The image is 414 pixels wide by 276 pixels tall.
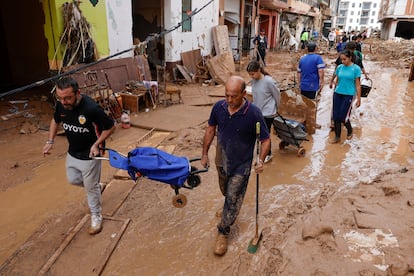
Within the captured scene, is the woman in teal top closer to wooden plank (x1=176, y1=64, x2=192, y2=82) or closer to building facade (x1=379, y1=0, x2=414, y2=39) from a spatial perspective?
wooden plank (x1=176, y1=64, x2=192, y2=82)

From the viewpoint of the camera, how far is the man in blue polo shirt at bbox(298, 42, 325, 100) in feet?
21.4

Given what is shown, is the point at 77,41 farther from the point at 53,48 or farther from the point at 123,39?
the point at 123,39

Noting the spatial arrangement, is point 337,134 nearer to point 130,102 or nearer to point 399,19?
point 130,102

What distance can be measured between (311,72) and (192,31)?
8.21 metres

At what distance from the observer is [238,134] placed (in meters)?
3.17

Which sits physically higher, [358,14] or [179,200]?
[358,14]

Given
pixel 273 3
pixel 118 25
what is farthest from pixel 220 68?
pixel 273 3

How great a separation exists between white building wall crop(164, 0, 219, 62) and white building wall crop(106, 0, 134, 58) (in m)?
2.59

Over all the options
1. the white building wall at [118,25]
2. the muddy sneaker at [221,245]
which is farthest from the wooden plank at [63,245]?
the white building wall at [118,25]

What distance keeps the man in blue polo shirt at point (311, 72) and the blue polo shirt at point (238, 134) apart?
3950 mm

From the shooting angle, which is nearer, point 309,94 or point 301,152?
point 301,152

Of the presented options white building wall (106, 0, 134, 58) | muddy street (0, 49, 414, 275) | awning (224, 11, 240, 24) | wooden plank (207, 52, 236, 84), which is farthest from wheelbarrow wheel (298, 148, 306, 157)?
awning (224, 11, 240, 24)

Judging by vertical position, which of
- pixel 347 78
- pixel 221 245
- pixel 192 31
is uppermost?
pixel 192 31

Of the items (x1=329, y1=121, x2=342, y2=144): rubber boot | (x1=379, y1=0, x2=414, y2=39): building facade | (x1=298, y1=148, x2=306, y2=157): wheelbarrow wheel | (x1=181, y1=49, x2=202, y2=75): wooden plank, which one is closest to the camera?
(x1=298, y1=148, x2=306, y2=157): wheelbarrow wheel
